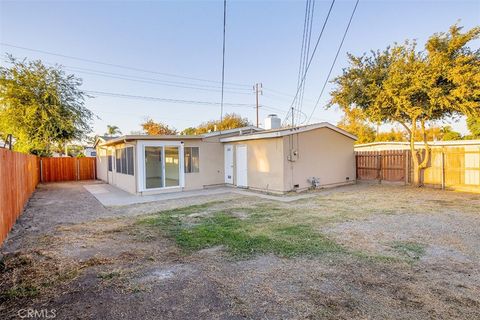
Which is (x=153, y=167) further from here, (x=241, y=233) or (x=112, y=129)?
(x=112, y=129)

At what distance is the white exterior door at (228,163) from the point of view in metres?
12.6

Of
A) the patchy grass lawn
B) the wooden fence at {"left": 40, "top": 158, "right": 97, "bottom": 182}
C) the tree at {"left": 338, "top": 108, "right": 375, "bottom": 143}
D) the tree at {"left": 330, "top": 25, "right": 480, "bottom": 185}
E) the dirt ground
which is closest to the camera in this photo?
the dirt ground

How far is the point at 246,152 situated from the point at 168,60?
28.4 ft

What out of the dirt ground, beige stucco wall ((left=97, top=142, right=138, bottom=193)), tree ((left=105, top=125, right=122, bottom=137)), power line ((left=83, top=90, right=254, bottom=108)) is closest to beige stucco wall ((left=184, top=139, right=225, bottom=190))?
beige stucco wall ((left=97, top=142, right=138, bottom=193))

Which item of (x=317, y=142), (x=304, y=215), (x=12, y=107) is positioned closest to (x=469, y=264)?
(x=304, y=215)

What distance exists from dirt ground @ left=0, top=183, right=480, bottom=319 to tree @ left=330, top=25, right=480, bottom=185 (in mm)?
5620

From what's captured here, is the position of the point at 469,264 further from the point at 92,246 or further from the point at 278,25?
the point at 278,25

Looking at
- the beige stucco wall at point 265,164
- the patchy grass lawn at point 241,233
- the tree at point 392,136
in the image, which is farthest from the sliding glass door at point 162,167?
the tree at point 392,136

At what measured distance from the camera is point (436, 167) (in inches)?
439

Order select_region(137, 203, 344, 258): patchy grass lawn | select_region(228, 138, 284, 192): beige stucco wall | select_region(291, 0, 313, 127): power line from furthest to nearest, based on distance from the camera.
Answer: select_region(228, 138, 284, 192): beige stucco wall
select_region(291, 0, 313, 127): power line
select_region(137, 203, 344, 258): patchy grass lawn

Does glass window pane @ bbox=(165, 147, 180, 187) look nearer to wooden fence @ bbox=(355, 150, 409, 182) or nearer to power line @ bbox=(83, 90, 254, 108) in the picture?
wooden fence @ bbox=(355, 150, 409, 182)

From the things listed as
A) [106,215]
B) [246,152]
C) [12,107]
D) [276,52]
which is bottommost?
[106,215]

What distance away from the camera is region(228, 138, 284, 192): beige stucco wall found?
33.8 feet

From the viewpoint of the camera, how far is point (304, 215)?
6625 millimetres
